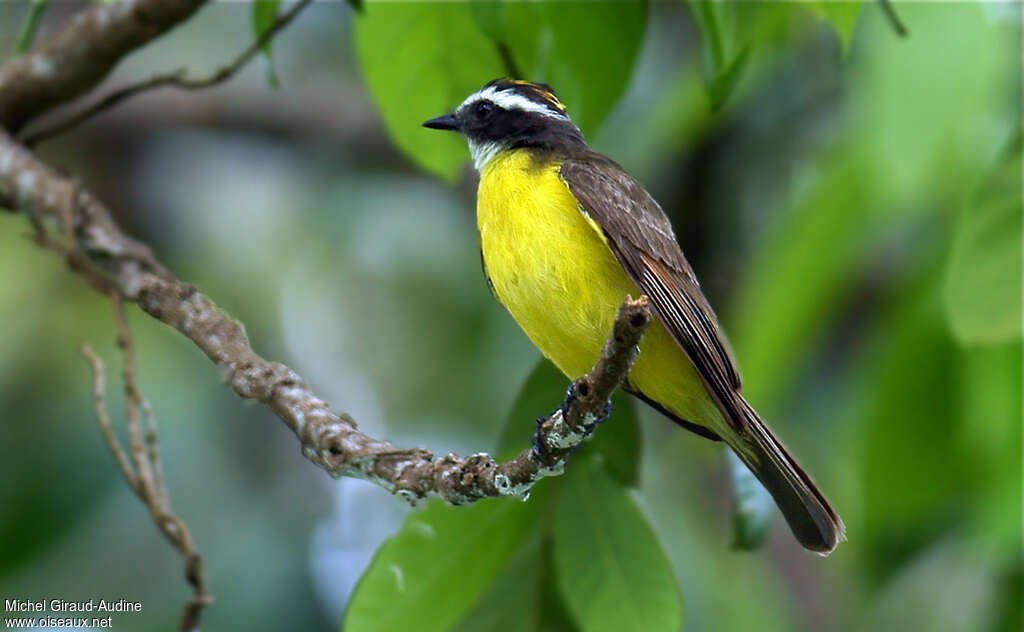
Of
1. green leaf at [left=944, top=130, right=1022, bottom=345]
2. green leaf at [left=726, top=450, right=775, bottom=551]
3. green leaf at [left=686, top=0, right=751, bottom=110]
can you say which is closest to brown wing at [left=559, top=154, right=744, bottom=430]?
green leaf at [left=726, top=450, right=775, bottom=551]

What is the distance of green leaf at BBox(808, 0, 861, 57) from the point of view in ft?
10.5

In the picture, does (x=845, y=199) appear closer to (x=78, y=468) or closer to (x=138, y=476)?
(x=138, y=476)

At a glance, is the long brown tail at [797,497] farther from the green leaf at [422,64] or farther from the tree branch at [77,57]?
the tree branch at [77,57]

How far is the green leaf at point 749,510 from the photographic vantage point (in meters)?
3.12

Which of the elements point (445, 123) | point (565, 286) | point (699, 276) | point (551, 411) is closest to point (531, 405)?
point (551, 411)

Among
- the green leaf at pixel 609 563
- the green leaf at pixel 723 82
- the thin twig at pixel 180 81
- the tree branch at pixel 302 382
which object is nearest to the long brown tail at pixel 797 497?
the green leaf at pixel 609 563

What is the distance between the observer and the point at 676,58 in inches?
278

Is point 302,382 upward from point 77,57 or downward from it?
downward

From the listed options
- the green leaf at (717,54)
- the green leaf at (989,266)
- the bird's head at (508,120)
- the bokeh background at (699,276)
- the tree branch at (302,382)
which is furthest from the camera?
the bokeh background at (699,276)

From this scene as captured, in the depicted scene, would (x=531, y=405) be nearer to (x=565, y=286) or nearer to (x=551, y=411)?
(x=551, y=411)

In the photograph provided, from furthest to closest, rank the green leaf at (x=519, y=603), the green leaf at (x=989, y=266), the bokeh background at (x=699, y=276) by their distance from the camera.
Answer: the bokeh background at (x=699, y=276) < the green leaf at (x=989, y=266) < the green leaf at (x=519, y=603)

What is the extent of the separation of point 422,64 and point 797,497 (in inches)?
67.5

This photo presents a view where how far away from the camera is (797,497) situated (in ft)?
10.9

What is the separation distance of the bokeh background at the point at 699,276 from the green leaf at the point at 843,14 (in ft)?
0.16
